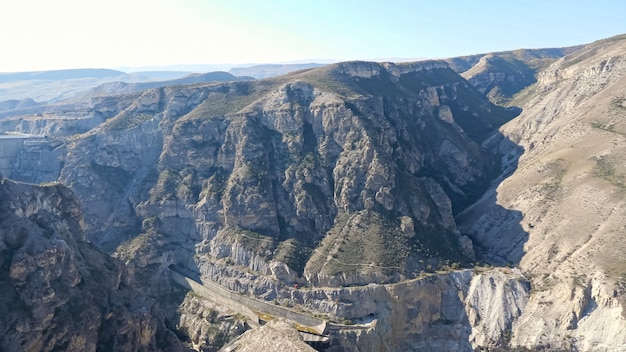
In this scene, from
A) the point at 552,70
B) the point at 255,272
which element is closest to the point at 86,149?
the point at 255,272

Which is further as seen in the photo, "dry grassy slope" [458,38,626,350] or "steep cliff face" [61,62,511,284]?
"steep cliff face" [61,62,511,284]

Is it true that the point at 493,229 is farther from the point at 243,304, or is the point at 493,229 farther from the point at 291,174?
the point at 243,304

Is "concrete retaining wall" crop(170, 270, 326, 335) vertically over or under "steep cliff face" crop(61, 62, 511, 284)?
under

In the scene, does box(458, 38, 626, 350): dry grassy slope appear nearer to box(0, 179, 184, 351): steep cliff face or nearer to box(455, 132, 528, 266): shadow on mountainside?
box(455, 132, 528, 266): shadow on mountainside

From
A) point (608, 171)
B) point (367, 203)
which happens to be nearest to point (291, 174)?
point (367, 203)

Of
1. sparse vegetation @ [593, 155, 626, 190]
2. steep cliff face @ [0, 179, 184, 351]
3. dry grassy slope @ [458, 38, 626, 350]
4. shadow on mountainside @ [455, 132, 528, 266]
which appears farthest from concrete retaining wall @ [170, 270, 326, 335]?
sparse vegetation @ [593, 155, 626, 190]

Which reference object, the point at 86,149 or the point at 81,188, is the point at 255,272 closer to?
the point at 81,188
